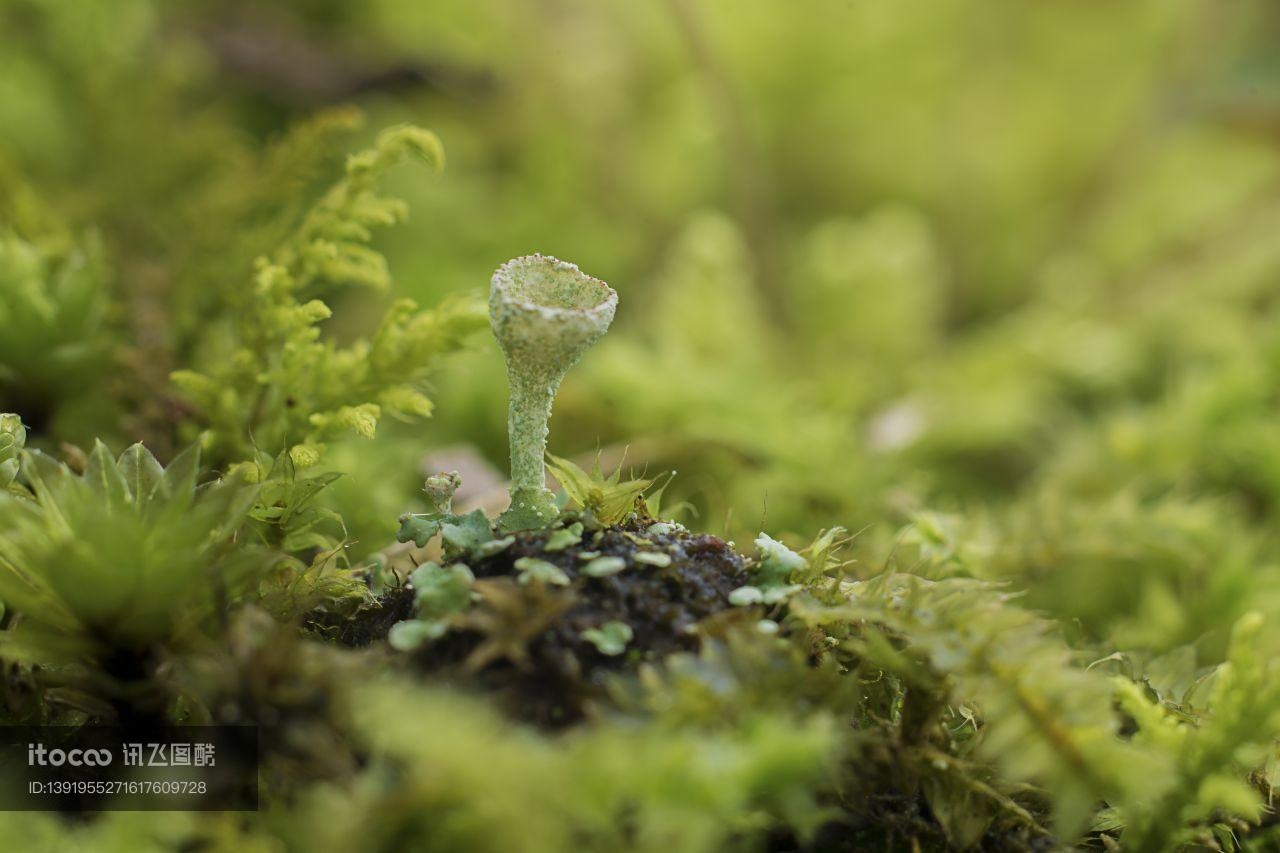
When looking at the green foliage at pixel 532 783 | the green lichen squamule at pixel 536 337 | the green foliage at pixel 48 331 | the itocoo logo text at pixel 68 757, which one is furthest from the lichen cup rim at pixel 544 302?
the green foliage at pixel 48 331

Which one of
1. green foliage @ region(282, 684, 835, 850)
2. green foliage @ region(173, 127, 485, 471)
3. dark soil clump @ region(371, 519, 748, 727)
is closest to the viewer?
green foliage @ region(282, 684, 835, 850)

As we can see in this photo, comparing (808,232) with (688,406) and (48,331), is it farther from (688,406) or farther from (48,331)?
(48,331)

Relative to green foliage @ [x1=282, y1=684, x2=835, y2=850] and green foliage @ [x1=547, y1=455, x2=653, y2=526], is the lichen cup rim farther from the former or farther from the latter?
green foliage @ [x1=282, y1=684, x2=835, y2=850]

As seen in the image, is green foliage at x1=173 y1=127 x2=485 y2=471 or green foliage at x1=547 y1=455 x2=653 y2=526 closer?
green foliage at x1=547 y1=455 x2=653 y2=526

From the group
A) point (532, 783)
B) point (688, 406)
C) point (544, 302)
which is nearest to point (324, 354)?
point (544, 302)

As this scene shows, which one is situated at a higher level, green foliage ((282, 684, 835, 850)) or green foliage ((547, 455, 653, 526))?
green foliage ((547, 455, 653, 526))

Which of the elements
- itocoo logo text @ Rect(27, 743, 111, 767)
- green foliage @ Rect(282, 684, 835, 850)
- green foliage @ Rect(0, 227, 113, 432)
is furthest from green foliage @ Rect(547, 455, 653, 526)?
green foliage @ Rect(0, 227, 113, 432)
